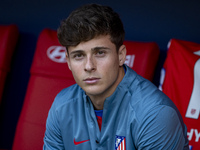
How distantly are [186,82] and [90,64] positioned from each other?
66 centimetres

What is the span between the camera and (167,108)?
1.06 m

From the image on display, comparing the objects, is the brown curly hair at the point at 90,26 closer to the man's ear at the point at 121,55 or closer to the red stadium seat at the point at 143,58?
the man's ear at the point at 121,55

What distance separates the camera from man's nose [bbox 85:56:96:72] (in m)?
1.07

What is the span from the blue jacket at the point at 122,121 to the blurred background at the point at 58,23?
65 cm

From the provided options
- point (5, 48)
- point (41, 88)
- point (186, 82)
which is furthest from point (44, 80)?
point (186, 82)

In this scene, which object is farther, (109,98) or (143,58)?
(143,58)

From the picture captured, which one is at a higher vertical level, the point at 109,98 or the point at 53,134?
the point at 109,98

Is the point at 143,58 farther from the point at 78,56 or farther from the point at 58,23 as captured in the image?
the point at 58,23

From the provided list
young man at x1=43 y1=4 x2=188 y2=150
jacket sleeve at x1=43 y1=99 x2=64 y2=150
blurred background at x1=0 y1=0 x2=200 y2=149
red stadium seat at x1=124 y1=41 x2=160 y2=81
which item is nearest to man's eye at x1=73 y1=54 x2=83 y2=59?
young man at x1=43 y1=4 x2=188 y2=150

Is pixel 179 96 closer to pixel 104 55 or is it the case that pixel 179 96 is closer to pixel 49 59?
pixel 104 55

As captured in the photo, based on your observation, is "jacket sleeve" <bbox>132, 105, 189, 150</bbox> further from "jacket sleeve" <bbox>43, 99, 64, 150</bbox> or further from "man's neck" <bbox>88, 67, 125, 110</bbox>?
"jacket sleeve" <bbox>43, 99, 64, 150</bbox>

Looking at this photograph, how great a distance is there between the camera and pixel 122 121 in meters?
1.18

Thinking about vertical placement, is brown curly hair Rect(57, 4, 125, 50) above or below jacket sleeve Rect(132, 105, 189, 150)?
above

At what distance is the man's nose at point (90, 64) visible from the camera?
3.52ft
